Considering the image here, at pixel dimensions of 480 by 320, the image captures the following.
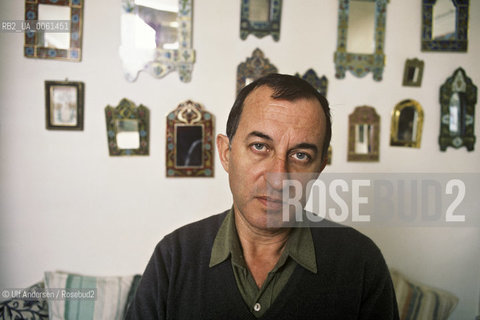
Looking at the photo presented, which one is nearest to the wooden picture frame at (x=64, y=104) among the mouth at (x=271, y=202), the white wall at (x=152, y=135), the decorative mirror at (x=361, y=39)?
the white wall at (x=152, y=135)

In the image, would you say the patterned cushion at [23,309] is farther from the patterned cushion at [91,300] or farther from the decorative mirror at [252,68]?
the decorative mirror at [252,68]

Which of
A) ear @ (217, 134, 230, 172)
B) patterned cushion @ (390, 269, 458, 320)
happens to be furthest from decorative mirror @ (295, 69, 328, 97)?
patterned cushion @ (390, 269, 458, 320)

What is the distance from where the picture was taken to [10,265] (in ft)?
3.02

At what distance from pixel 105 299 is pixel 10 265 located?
310 millimetres

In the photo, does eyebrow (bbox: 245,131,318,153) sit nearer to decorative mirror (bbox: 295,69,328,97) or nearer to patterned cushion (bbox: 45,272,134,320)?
decorative mirror (bbox: 295,69,328,97)

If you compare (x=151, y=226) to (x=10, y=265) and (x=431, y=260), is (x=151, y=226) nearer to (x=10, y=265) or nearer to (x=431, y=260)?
(x=10, y=265)

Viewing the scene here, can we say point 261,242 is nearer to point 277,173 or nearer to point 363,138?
point 277,173

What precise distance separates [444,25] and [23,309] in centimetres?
157

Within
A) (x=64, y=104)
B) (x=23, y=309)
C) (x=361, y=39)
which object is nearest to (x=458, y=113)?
(x=361, y=39)

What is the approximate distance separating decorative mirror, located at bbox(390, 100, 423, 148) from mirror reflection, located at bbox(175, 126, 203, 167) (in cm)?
65

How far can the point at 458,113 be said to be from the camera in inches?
40.5

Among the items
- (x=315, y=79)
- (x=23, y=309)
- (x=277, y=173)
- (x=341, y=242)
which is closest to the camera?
(x=277, y=173)

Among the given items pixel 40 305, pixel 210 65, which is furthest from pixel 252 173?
pixel 40 305

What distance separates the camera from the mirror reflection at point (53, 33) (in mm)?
914
